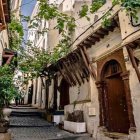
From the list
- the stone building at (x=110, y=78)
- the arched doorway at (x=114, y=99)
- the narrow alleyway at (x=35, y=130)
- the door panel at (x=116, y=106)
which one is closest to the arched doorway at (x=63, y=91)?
the narrow alleyway at (x=35, y=130)

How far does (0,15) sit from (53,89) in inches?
375

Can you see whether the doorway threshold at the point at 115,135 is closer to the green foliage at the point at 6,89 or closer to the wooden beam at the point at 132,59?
the wooden beam at the point at 132,59

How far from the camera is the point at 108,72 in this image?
9.32m

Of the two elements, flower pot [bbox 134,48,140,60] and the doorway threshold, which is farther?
the doorway threshold

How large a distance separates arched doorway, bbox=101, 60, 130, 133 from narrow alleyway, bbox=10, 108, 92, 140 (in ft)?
4.30

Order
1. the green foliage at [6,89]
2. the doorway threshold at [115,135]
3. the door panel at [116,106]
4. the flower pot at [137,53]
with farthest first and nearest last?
the door panel at [116,106]
the doorway threshold at [115,135]
the flower pot at [137,53]
the green foliage at [6,89]

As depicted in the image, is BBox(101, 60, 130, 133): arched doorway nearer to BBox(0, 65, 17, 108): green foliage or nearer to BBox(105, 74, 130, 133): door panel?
BBox(105, 74, 130, 133): door panel

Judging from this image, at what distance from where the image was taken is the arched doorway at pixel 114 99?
27.2 feet

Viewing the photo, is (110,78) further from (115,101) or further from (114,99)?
(115,101)

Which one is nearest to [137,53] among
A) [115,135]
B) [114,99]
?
[114,99]

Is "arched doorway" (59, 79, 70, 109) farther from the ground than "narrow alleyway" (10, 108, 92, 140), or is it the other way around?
"arched doorway" (59, 79, 70, 109)

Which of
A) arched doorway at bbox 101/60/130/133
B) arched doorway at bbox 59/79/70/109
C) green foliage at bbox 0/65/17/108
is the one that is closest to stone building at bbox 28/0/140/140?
arched doorway at bbox 101/60/130/133

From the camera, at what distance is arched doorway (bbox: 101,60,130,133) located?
828 centimetres

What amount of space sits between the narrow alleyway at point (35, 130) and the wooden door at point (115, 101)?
4.32ft
